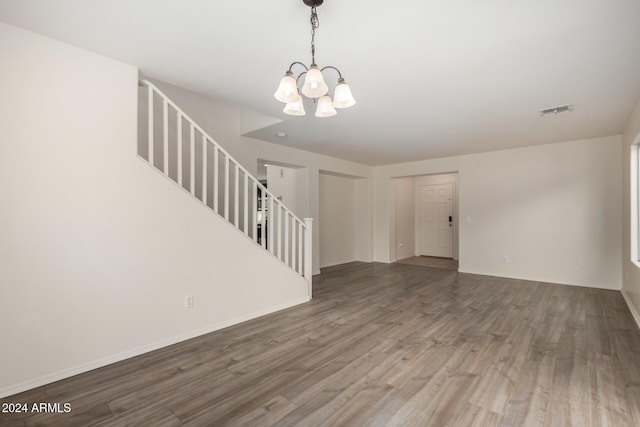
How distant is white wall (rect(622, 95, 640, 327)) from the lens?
3.06 meters

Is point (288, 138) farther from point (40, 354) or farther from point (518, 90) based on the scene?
point (40, 354)

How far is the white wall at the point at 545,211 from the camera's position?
14.2 feet

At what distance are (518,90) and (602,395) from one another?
2.53 metres

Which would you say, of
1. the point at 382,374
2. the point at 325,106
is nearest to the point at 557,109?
the point at 325,106

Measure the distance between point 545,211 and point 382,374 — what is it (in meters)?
4.50

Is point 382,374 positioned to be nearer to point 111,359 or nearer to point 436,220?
point 111,359

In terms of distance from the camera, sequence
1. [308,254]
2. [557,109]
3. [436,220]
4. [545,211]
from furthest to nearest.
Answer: [436,220]
[545,211]
[308,254]
[557,109]

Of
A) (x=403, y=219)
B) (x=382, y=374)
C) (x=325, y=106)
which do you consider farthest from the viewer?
(x=403, y=219)

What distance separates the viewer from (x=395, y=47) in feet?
6.72

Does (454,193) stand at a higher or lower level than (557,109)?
lower

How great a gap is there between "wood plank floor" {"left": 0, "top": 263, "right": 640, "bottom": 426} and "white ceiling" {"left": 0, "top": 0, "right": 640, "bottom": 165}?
7.82ft

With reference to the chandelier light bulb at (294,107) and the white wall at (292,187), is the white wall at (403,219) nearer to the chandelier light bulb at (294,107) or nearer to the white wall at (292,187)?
the white wall at (292,187)

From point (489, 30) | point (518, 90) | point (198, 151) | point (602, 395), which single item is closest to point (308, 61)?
point (489, 30)

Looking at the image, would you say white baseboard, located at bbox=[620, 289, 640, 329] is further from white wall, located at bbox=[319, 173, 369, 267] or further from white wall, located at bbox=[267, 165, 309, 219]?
white wall, located at bbox=[267, 165, 309, 219]
